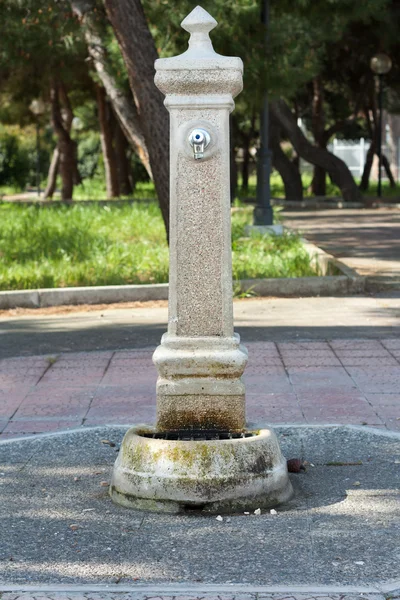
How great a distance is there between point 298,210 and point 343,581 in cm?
2735

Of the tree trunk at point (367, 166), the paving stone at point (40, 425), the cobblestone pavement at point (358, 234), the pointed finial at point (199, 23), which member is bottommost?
the paving stone at point (40, 425)

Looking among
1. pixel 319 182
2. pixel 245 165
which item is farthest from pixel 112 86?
pixel 245 165

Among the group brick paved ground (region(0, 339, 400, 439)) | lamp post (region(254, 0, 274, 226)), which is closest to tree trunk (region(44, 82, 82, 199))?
lamp post (region(254, 0, 274, 226))

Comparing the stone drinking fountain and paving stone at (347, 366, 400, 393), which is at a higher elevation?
the stone drinking fountain

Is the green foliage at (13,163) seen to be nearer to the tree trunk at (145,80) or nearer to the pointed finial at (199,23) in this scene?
the tree trunk at (145,80)

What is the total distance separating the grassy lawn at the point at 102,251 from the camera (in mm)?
13219

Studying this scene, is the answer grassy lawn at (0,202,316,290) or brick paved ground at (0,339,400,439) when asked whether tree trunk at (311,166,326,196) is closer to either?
grassy lawn at (0,202,316,290)

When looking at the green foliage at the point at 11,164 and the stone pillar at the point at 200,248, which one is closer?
the stone pillar at the point at 200,248

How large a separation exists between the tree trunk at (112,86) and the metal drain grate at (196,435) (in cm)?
1278

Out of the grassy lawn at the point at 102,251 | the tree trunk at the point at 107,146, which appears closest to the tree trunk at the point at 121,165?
the tree trunk at the point at 107,146

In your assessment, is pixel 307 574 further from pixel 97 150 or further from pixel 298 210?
pixel 97 150

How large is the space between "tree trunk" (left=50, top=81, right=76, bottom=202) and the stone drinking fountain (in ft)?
91.6

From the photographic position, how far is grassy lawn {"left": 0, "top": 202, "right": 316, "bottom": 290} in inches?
520

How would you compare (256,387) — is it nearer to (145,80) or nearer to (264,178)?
(145,80)
